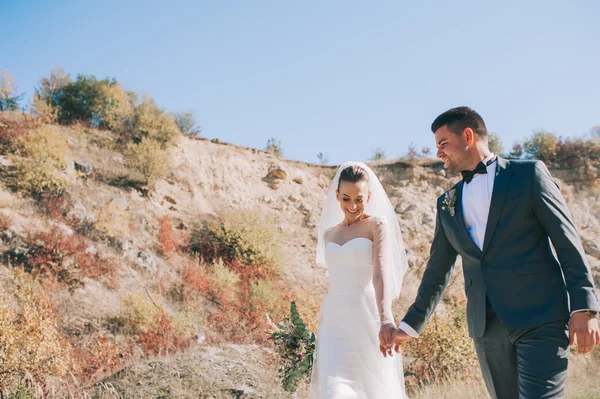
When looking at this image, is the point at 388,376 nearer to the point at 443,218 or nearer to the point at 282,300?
the point at 443,218

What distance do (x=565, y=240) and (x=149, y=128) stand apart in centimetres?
1760

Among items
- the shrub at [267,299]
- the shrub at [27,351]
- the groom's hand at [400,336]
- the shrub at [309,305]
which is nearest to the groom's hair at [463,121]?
the groom's hand at [400,336]

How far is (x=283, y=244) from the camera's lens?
53.1 ft

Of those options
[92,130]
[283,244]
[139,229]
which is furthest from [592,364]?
[92,130]

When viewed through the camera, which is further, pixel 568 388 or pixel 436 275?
pixel 568 388

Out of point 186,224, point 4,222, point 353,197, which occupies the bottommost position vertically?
point 4,222

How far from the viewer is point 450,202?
3100mm

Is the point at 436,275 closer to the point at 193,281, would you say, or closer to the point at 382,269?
the point at 382,269

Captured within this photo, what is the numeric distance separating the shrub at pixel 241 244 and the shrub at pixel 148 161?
8.54 ft

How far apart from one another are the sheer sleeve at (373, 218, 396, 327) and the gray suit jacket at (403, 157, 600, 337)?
660mm

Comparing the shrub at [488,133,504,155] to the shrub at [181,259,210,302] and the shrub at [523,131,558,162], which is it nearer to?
the shrub at [523,131,558,162]

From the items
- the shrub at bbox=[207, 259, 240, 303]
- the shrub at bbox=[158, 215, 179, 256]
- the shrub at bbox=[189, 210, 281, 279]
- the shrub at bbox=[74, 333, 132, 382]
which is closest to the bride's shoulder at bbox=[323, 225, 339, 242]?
the shrub at bbox=[74, 333, 132, 382]

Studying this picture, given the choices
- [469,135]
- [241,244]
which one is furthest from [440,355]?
[241,244]

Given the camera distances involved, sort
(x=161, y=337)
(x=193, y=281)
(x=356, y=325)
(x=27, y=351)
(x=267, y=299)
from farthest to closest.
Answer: (x=193, y=281)
(x=267, y=299)
(x=161, y=337)
(x=27, y=351)
(x=356, y=325)
